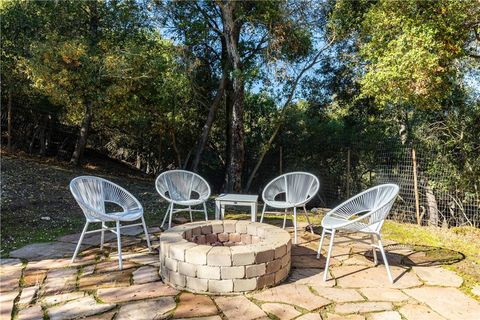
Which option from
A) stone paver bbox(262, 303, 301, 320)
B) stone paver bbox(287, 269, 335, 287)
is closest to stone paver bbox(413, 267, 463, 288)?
stone paver bbox(287, 269, 335, 287)

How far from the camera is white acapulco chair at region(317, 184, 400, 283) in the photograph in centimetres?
299

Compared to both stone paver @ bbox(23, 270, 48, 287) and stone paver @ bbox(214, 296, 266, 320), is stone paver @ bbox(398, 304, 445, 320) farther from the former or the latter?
stone paver @ bbox(23, 270, 48, 287)

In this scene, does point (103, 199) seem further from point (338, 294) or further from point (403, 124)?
point (403, 124)

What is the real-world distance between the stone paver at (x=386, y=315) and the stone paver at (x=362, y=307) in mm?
56

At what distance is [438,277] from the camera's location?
10.4 feet

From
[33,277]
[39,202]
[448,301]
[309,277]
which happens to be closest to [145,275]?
[33,277]

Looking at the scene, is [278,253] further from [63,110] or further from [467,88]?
[63,110]

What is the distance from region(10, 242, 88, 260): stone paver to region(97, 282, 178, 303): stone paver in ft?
3.60

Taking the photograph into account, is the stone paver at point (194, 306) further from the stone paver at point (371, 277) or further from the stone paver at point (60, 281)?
the stone paver at point (371, 277)

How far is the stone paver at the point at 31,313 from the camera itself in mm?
2354

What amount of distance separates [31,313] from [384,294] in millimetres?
2537

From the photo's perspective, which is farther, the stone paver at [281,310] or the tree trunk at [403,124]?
the tree trunk at [403,124]

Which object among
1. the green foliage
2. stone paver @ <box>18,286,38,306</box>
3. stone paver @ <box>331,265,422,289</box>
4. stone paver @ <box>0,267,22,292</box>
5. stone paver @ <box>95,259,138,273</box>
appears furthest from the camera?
the green foliage

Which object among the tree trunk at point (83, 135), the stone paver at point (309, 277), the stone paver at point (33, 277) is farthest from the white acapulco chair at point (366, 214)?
the tree trunk at point (83, 135)
